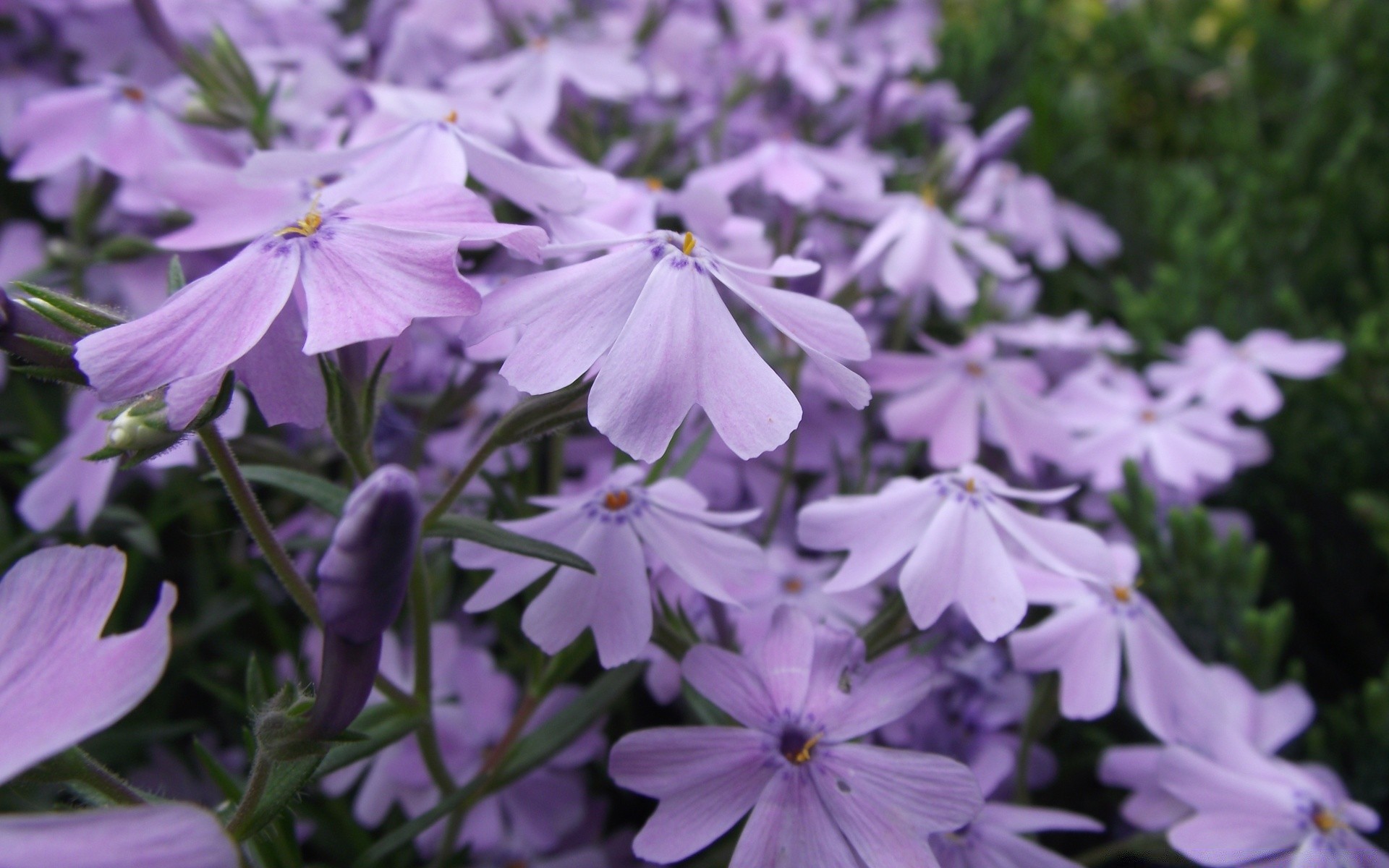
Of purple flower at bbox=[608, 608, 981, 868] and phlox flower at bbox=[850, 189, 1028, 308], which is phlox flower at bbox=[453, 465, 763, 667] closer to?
purple flower at bbox=[608, 608, 981, 868]

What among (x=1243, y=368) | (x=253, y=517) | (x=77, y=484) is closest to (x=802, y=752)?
(x=253, y=517)

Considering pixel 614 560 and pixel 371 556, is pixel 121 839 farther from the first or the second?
pixel 614 560

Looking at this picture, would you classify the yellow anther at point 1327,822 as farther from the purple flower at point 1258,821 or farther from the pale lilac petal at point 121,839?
the pale lilac petal at point 121,839

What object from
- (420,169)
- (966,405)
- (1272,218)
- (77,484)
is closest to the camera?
(420,169)

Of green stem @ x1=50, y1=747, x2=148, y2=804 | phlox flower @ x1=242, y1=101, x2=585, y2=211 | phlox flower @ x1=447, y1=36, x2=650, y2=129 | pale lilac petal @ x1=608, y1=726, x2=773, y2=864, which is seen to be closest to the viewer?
green stem @ x1=50, y1=747, x2=148, y2=804

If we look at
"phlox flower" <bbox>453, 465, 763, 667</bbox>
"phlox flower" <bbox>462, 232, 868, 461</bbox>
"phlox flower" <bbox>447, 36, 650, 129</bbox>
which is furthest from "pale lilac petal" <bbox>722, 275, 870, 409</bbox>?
"phlox flower" <bbox>447, 36, 650, 129</bbox>

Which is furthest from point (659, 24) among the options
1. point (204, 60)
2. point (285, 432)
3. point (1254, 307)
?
point (1254, 307)

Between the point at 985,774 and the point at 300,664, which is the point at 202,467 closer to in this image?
the point at 300,664
